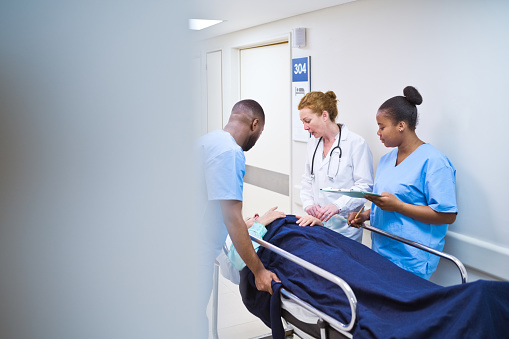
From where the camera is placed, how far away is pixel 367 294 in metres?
2.05

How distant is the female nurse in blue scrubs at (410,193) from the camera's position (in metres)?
2.54

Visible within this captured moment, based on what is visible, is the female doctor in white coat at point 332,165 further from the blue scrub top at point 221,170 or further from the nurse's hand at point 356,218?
the blue scrub top at point 221,170

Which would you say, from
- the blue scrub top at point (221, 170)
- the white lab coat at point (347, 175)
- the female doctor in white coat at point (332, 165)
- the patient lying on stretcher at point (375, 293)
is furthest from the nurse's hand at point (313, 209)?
the blue scrub top at point (221, 170)

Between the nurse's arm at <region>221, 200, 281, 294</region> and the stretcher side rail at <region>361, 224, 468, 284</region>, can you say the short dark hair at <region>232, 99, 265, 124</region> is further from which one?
the stretcher side rail at <region>361, 224, 468, 284</region>

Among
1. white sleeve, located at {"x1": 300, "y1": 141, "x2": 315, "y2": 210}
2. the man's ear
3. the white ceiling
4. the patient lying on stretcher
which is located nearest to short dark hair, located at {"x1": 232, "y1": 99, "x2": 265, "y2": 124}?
the man's ear

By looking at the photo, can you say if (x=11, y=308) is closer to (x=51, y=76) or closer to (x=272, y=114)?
(x=51, y=76)

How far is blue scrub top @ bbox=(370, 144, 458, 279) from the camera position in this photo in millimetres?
2551

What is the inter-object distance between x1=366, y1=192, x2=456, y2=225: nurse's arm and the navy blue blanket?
263mm

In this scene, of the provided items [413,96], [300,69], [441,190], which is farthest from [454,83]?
[300,69]

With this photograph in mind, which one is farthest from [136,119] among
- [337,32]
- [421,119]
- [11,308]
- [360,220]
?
[337,32]

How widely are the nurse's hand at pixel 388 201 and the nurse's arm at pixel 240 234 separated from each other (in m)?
0.70

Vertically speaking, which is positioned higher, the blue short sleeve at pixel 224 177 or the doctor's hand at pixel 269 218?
the blue short sleeve at pixel 224 177

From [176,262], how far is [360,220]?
263 centimetres

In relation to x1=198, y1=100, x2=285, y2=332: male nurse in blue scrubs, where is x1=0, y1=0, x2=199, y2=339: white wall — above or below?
above
